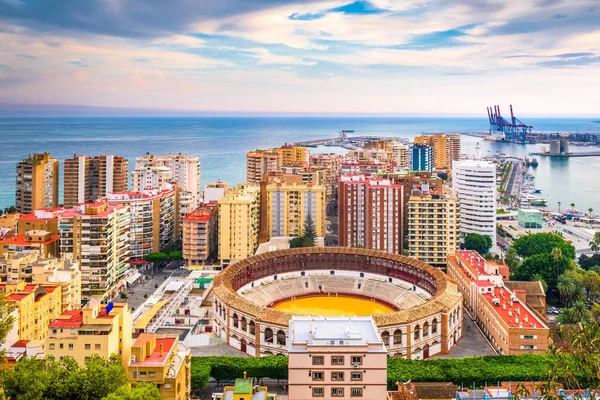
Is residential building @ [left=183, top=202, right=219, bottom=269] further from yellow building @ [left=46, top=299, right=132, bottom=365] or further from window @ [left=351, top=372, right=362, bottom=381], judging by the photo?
window @ [left=351, top=372, right=362, bottom=381]

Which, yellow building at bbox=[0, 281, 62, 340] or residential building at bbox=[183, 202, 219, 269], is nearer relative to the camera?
yellow building at bbox=[0, 281, 62, 340]

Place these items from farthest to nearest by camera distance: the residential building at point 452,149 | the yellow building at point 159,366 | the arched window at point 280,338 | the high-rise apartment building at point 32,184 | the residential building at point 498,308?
the residential building at point 452,149
the high-rise apartment building at point 32,184
the arched window at point 280,338
the residential building at point 498,308
the yellow building at point 159,366

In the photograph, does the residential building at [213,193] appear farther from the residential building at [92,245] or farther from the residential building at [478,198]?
the residential building at [478,198]

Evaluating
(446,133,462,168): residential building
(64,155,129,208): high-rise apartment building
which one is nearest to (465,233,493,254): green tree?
(64,155,129,208): high-rise apartment building

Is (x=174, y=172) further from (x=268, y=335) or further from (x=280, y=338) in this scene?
(x=280, y=338)

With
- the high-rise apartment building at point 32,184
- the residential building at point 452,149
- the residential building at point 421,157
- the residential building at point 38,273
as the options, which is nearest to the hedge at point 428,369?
the residential building at point 38,273
